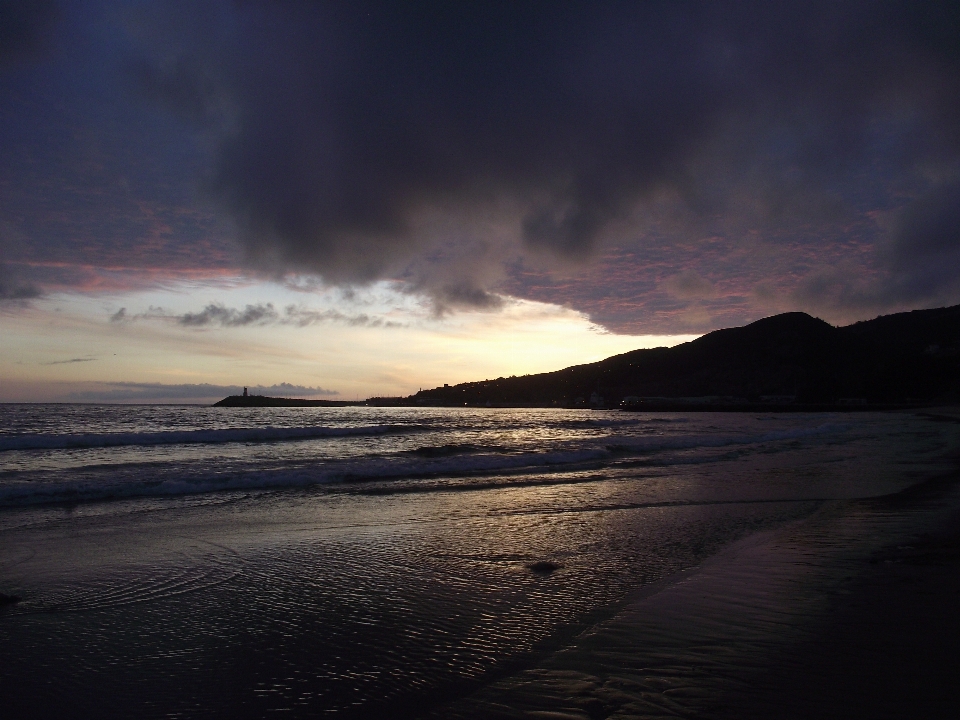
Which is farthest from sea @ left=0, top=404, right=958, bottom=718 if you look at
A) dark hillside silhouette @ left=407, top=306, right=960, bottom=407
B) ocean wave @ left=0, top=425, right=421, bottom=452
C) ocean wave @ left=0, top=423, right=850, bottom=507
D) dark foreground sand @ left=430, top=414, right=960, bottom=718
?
dark hillside silhouette @ left=407, top=306, right=960, bottom=407

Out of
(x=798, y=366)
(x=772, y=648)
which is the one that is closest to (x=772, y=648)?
(x=772, y=648)

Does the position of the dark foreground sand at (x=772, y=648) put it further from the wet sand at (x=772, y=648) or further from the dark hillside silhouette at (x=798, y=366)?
the dark hillside silhouette at (x=798, y=366)

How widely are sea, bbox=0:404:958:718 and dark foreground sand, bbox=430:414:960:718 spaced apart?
0.36 metres

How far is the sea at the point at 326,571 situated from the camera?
3930 mm

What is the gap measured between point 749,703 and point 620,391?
17274 centimetres

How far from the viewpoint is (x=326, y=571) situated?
6.64 m

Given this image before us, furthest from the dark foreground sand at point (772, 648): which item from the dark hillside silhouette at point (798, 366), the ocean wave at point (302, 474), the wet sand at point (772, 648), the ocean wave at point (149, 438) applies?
the dark hillside silhouette at point (798, 366)

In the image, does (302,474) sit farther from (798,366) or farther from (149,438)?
(798,366)

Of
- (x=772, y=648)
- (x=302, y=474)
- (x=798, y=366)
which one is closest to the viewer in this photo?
(x=772, y=648)

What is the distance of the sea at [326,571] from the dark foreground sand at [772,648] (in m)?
0.36

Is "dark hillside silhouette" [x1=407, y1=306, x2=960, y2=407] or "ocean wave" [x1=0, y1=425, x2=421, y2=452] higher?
"dark hillside silhouette" [x1=407, y1=306, x2=960, y2=407]

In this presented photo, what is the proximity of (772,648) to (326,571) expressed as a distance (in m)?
4.63

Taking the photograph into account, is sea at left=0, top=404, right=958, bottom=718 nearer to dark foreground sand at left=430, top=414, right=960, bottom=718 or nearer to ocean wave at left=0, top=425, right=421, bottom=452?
dark foreground sand at left=430, top=414, right=960, bottom=718

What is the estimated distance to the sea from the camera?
3930mm
